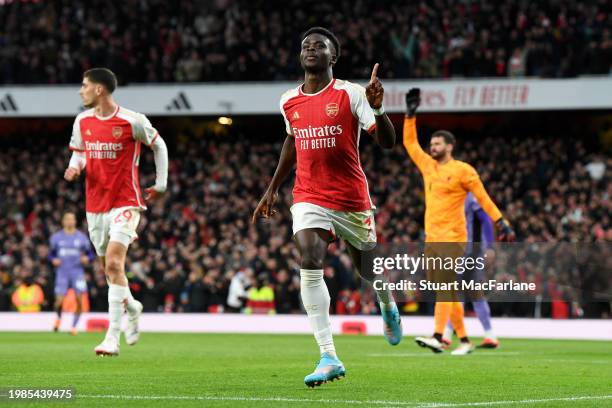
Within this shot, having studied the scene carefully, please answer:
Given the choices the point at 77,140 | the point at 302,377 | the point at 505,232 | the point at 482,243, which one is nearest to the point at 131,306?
the point at 77,140

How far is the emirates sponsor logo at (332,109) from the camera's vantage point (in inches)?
316

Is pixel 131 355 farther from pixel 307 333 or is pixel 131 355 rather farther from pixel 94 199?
pixel 307 333

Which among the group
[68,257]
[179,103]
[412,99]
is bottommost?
[68,257]

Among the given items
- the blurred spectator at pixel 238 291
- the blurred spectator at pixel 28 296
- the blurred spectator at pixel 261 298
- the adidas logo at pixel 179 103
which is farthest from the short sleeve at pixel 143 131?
the adidas logo at pixel 179 103

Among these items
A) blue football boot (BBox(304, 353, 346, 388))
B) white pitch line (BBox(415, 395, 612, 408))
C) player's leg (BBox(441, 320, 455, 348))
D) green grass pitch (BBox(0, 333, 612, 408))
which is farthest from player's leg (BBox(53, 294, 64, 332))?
white pitch line (BBox(415, 395, 612, 408))

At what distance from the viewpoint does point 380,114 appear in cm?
761

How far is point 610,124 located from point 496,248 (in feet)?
43.1

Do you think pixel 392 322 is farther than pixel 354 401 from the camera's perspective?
Yes

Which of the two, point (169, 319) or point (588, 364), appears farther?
point (169, 319)

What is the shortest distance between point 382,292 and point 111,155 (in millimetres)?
3428

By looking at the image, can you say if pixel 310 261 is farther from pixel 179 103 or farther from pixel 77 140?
pixel 179 103

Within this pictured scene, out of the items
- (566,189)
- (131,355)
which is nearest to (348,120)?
(131,355)

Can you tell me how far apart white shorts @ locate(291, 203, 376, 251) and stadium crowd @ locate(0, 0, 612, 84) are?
795 inches

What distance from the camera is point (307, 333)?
21.7 metres
